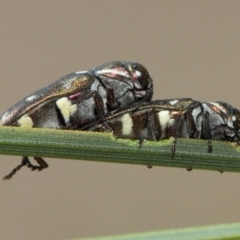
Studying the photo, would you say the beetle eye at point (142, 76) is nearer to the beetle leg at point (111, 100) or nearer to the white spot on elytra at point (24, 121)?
the beetle leg at point (111, 100)

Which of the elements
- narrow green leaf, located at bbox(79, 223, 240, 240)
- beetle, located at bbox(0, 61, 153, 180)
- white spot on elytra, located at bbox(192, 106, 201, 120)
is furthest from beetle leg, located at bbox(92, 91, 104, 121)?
narrow green leaf, located at bbox(79, 223, 240, 240)

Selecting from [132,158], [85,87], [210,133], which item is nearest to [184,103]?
[210,133]

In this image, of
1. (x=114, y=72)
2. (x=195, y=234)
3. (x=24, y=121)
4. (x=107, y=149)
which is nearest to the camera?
(x=195, y=234)

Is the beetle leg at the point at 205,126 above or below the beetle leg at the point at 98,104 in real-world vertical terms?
below

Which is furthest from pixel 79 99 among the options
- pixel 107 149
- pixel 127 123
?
pixel 107 149

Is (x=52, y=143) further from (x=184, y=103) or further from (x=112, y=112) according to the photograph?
(x=184, y=103)

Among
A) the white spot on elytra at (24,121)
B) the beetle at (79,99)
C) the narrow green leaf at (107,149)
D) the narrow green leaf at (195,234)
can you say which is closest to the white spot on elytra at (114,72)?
the beetle at (79,99)

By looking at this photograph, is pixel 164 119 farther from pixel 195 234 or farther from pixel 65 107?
pixel 195 234
